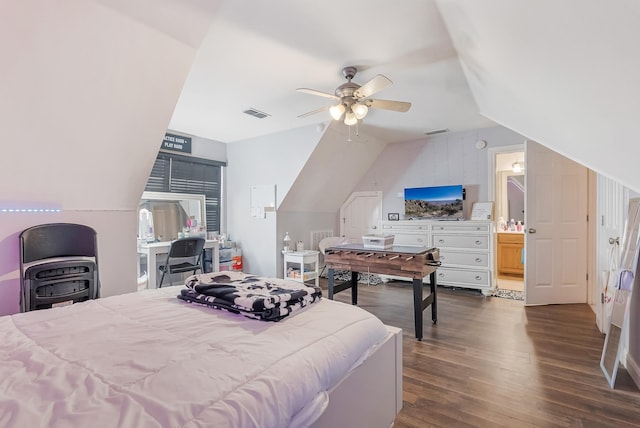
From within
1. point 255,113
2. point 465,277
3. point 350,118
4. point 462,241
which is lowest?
point 465,277

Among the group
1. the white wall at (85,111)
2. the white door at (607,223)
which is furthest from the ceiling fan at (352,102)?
the white door at (607,223)

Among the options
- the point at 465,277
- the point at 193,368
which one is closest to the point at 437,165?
the point at 465,277

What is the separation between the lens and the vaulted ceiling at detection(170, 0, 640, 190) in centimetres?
116

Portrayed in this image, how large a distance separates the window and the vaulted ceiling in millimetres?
1066

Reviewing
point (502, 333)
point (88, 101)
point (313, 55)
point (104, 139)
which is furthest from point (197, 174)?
point (502, 333)

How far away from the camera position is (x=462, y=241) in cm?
451

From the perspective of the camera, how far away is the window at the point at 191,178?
4461 mm

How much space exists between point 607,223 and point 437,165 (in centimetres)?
246

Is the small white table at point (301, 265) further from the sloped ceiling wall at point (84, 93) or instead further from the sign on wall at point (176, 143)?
the sloped ceiling wall at point (84, 93)

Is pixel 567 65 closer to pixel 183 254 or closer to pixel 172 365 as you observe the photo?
pixel 172 365

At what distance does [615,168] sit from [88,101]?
344cm

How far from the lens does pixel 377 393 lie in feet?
4.61

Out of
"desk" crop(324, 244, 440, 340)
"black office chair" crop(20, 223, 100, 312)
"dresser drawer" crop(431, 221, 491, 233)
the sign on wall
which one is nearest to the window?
the sign on wall

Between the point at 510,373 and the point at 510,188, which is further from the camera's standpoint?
the point at 510,188
